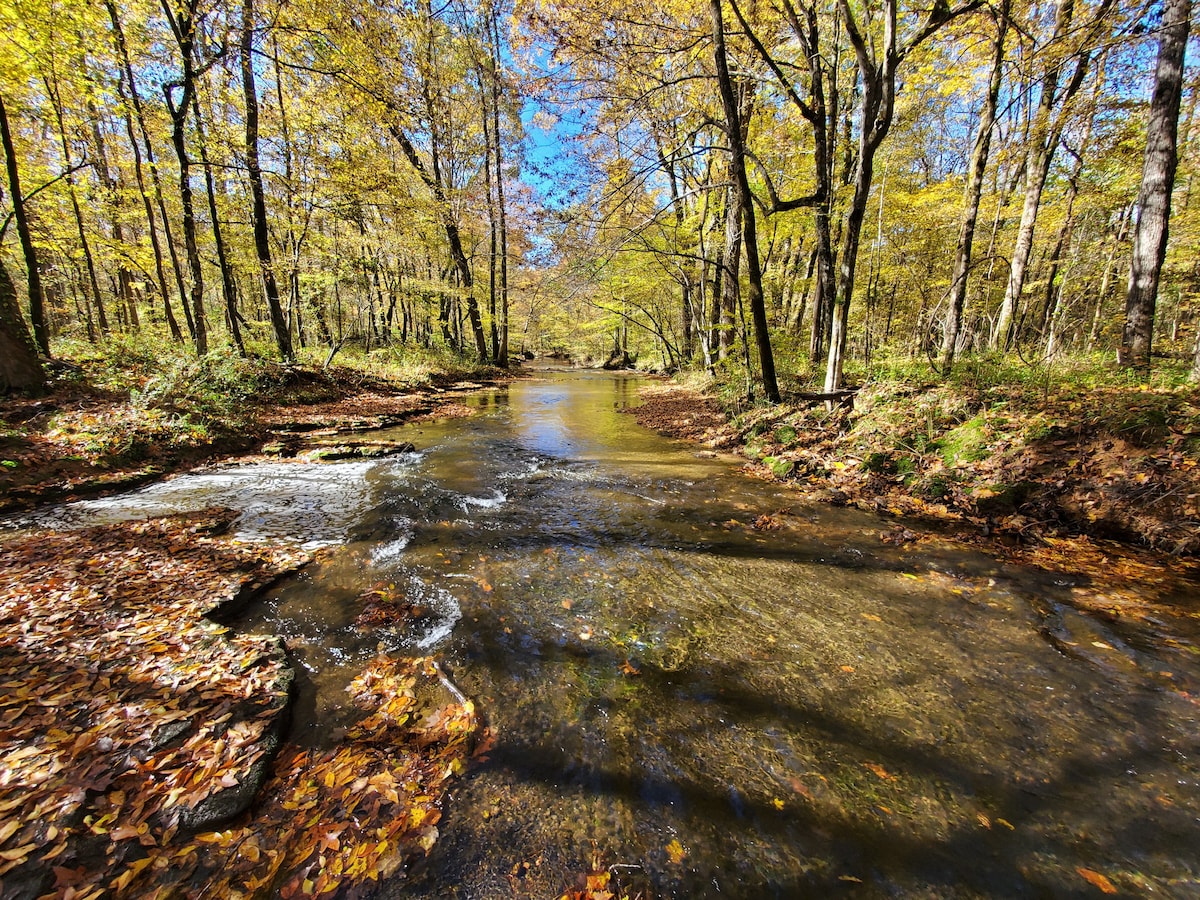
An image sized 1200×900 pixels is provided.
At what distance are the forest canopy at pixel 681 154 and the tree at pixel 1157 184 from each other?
3 cm

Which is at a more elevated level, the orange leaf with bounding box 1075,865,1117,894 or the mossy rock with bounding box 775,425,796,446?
the mossy rock with bounding box 775,425,796,446

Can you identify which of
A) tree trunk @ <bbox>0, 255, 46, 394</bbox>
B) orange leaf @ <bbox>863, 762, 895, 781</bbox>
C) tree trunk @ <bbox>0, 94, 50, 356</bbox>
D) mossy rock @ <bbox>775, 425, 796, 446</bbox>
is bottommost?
orange leaf @ <bbox>863, 762, 895, 781</bbox>

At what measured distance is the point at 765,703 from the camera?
277cm

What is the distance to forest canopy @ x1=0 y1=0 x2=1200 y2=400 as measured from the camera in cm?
770

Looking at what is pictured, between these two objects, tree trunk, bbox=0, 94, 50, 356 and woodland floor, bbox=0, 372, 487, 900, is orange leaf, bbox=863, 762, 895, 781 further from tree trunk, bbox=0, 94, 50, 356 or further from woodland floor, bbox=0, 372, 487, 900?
tree trunk, bbox=0, 94, 50, 356

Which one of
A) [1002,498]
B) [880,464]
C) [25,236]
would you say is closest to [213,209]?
[25,236]

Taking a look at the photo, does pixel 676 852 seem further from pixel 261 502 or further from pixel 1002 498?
pixel 261 502

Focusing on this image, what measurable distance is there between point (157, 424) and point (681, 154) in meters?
14.3

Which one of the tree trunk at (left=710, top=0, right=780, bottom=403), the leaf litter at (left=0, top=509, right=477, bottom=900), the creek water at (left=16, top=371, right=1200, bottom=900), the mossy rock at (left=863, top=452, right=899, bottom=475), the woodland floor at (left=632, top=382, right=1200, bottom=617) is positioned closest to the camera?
the leaf litter at (left=0, top=509, right=477, bottom=900)

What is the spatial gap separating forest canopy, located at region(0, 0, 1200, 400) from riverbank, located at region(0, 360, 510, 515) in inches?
49.3

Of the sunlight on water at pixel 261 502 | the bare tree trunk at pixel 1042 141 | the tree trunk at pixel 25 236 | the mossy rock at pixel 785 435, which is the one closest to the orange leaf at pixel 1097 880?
the sunlight on water at pixel 261 502

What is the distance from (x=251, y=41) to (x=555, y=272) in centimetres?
A: 875

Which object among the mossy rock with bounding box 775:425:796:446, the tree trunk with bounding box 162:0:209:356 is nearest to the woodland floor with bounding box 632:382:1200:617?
the mossy rock with bounding box 775:425:796:446

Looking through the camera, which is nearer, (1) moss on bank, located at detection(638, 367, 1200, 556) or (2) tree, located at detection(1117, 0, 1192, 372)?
(1) moss on bank, located at detection(638, 367, 1200, 556)
